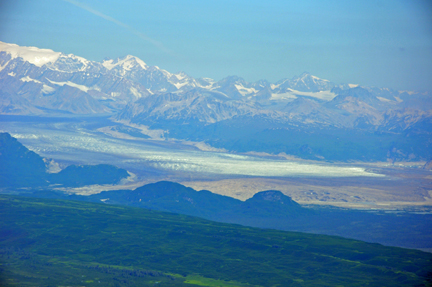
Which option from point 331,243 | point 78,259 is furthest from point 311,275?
point 78,259

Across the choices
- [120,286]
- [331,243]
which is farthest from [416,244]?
[120,286]

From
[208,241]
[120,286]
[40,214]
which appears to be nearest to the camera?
[120,286]

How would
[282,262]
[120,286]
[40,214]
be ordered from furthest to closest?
[40,214], [282,262], [120,286]

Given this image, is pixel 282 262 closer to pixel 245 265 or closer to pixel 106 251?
pixel 245 265

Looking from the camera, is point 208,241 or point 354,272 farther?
point 208,241

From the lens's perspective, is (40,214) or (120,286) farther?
(40,214)

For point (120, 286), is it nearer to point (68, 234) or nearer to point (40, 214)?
point (68, 234)
